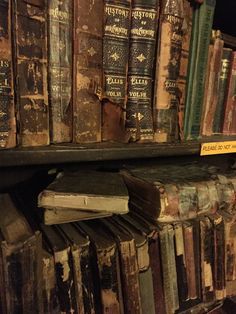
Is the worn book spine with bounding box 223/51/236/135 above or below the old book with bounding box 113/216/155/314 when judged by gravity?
above

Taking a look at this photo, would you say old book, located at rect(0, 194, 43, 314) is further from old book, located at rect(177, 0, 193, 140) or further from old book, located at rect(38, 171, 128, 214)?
old book, located at rect(177, 0, 193, 140)

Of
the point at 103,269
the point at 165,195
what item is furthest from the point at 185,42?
the point at 103,269

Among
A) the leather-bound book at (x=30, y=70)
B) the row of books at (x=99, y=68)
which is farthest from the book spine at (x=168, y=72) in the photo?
the leather-bound book at (x=30, y=70)

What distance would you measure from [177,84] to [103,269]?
37 centimetres

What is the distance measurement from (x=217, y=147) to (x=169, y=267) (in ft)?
0.90

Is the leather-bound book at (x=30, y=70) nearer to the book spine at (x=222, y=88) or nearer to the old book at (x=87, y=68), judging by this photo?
the old book at (x=87, y=68)

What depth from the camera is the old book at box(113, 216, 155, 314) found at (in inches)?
19.8

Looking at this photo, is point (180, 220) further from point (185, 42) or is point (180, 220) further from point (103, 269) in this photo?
point (185, 42)

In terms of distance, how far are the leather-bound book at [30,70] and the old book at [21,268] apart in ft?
0.46

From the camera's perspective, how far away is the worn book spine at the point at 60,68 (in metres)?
0.45

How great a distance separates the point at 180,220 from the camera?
1.89ft

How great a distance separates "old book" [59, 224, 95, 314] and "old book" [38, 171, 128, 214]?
52 mm

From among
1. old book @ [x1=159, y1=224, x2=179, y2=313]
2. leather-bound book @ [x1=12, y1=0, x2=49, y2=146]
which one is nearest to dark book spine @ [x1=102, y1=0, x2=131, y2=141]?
leather-bound book @ [x1=12, y1=0, x2=49, y2=146]

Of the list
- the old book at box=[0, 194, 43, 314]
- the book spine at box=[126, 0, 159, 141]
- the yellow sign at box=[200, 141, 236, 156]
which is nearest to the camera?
the old book at box=[0, 194, 43, 314]
